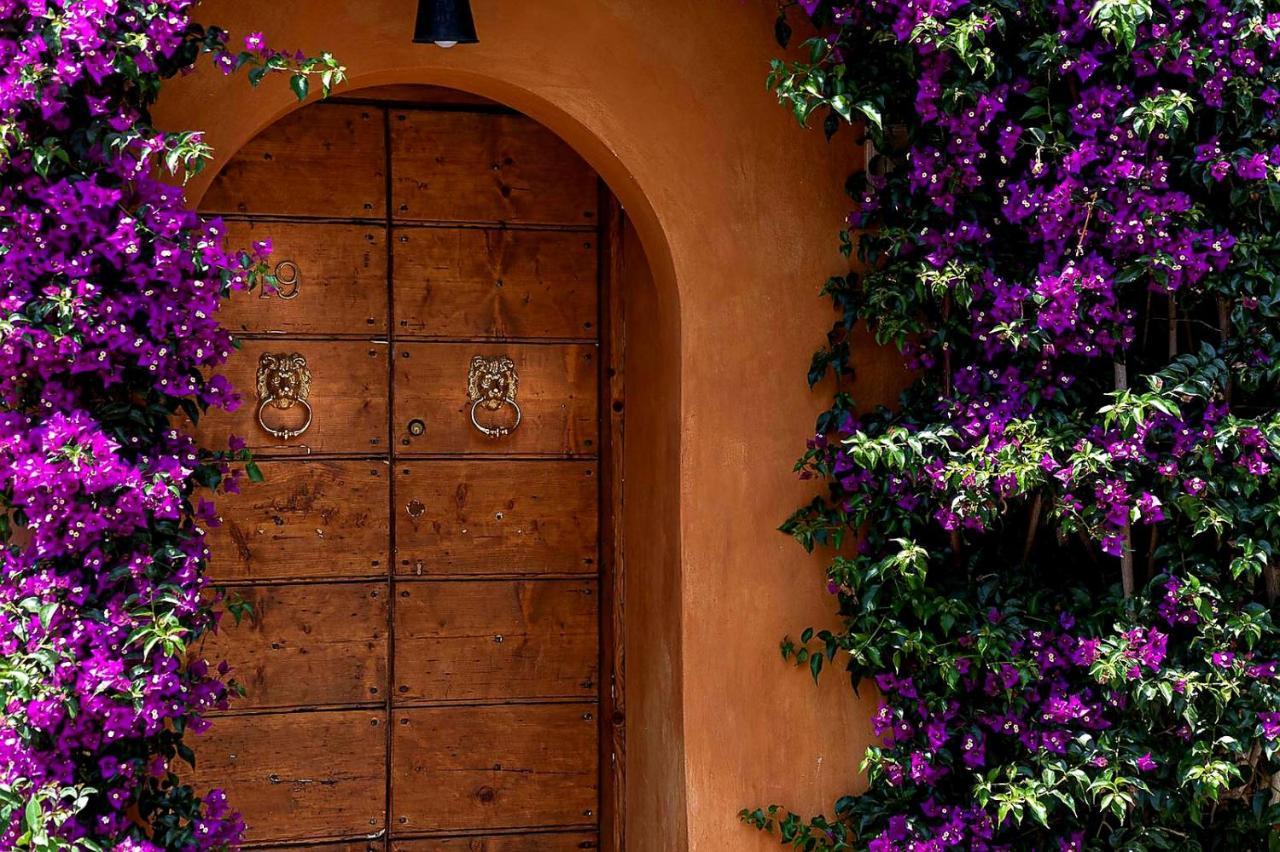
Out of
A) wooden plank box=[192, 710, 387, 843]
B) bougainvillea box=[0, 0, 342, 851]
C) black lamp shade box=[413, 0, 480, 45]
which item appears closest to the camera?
bougainvillea box=[0, 0, 342, 851]

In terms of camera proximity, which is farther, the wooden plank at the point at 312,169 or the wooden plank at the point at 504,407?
the wooden plank at the point at 504,407

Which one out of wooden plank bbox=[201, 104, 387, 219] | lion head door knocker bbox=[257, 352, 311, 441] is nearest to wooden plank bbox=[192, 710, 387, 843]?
A: lion head door knocker bbox=[257, 352, 311, 441]

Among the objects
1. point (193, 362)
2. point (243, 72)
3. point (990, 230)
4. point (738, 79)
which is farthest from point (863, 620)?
point (243, 72)

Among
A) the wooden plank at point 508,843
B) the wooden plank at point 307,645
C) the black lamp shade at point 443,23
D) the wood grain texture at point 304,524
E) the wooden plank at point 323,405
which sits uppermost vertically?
the black lamp shade at point 443,23

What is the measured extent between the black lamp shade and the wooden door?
2.68ft

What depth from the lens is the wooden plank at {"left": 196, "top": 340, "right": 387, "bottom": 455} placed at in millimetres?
3826

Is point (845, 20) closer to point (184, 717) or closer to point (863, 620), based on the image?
point (863, 620)

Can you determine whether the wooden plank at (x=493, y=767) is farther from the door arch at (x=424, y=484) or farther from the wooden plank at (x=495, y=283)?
the wooden plank at (x=495, y=283)

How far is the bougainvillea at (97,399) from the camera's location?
2676 millimetres

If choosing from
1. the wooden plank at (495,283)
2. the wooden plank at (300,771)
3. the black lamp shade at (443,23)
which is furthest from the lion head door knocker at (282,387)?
the black lamp shade at (443,23)

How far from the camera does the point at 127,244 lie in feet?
9.06

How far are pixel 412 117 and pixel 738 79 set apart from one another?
36.2 inches

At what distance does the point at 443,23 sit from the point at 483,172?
0.89 meters

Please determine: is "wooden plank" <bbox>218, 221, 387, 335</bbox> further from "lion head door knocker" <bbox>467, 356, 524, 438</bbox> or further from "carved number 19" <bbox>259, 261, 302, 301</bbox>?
"lion head door knocker" <bbox>467, 356, 524, 438</bbox>
